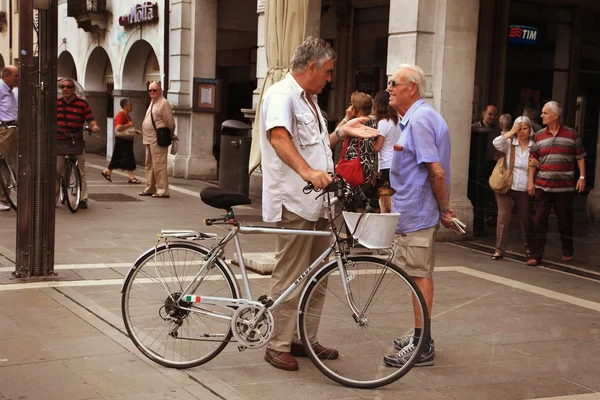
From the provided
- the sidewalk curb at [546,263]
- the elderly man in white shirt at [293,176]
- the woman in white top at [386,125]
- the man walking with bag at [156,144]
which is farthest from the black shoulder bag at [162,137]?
the elderly man in white shirt at [293,176]

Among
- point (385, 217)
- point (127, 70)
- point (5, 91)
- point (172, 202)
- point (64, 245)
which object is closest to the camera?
point (385, 217)

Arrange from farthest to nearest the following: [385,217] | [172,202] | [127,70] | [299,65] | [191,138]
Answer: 1. [127,70]
2. [191,138]
3. [172,202]
4. [299,65]
5. [385,217]

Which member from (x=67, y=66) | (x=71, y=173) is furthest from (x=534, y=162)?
(x=67, y=66)

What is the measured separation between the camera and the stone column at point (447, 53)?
35.0 ft

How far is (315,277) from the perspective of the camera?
4996mm

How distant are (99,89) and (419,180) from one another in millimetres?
21157

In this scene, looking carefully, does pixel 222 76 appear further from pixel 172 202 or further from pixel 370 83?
pixel 172 202

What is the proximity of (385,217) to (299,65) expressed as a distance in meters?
1.07

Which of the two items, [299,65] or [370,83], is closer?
[299,65]

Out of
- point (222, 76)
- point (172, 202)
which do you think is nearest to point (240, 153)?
point (172, 202)

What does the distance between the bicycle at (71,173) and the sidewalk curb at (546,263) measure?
5045 millimetres

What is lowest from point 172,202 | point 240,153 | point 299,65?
point 172,202

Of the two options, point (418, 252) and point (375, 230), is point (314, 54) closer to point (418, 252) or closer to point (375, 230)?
point (375, 230)

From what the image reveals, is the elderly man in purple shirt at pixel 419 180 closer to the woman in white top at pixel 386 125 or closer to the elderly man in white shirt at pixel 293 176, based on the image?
the elderly man in white shirt at pixel 293 176
